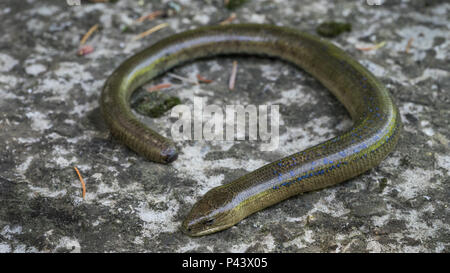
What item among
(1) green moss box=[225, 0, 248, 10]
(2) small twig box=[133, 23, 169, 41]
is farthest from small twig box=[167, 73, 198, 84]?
(1) green moss box=[225, 0, 248, 10]

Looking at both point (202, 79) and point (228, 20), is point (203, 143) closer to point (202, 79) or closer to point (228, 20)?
point (202, 79)

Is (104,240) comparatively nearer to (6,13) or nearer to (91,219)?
(91,219)

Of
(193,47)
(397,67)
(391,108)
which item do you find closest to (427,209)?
(391,108)
